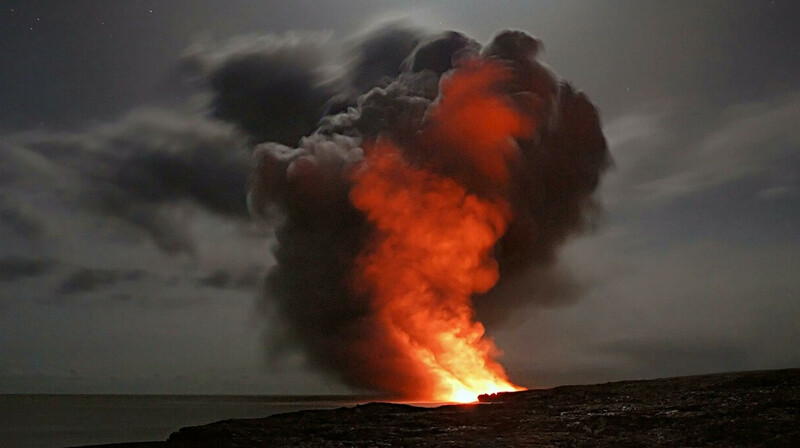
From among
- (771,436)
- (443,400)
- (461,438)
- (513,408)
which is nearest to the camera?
(771,436)

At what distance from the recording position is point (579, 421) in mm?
27469

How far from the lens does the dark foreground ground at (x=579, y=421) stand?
23.6 meters

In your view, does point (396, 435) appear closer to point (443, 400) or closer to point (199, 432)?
point (199, 432)

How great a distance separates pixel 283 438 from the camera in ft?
91.1

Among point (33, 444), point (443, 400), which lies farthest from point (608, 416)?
point (33, 444)

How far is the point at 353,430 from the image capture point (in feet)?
95.3

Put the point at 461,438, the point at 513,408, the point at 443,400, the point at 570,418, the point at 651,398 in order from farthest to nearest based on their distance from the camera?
the point at 443,400, the point at 513,408, the point at 651,398, the point at 570,418, the point at 461,438

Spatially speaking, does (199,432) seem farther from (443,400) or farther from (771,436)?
(443,400)

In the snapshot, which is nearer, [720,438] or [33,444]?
[720,438]

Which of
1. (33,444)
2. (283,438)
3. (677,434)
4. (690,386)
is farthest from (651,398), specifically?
(33,444)

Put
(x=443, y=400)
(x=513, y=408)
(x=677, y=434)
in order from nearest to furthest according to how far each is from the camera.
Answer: (x=677, y=434) < (x=513, y=408) < (x=443, y=400)

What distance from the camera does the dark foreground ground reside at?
23.6m

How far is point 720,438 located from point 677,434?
1458 millimetres

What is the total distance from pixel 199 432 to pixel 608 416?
56.5 feet
